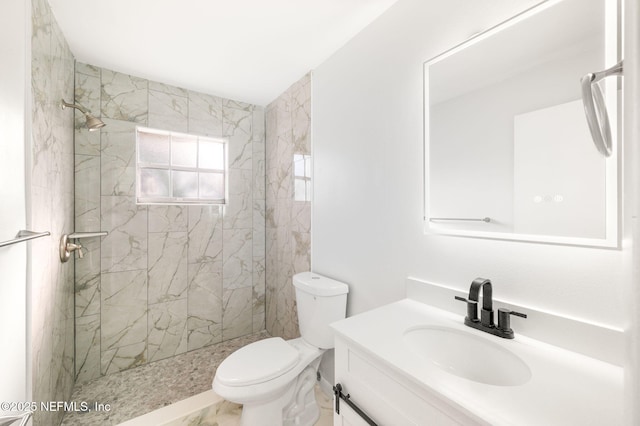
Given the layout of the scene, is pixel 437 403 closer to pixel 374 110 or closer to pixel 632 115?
pixel 632 115

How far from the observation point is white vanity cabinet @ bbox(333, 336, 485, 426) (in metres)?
0.65

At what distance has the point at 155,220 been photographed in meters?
2.29

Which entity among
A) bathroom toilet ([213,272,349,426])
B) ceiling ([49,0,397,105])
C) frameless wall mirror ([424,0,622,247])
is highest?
ceiling ([49,0,397,105])

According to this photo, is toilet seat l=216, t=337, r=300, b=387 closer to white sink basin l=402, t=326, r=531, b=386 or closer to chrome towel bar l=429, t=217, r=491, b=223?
white sink basin l=402, t=326, r=531, b=386

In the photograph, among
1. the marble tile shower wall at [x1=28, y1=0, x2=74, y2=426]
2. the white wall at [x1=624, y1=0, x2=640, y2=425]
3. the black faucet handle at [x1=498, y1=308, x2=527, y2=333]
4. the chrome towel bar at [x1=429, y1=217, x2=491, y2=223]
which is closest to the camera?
the white wall at [x1=624, y1=0, x2=640, y2=425]

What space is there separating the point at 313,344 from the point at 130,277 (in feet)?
5.43

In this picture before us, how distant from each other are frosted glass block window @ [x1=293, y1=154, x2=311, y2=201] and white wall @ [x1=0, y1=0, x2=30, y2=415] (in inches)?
60.5

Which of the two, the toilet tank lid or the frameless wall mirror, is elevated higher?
the frameless wall mirror

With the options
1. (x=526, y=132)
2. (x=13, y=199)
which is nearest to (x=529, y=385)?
(x=526, y=132)

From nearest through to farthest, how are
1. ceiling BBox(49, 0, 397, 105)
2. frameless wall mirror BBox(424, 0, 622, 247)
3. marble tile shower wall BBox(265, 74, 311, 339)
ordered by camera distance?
frameless wall mirror BBox(424, 0, 622, 247) → ceiling BBox(49, 0, 397, 105) → marble tile shower wall BBox(265, 74, 311, 339)

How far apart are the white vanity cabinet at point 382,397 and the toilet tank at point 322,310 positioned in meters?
0.65

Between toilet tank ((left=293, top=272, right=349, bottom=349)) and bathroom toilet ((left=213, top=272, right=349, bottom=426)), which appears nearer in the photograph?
bathroom toilet ((left=213, top=272, right=349, bottom=426))

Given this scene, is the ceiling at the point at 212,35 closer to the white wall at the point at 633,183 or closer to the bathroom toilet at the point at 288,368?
the white wall at the point at 633,183

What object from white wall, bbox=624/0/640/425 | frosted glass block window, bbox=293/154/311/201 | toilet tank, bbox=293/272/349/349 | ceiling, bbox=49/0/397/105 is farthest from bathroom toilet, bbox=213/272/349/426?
ceiling, bbox=49/0/397/105
